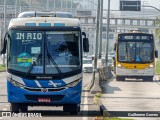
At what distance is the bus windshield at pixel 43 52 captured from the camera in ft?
65.9

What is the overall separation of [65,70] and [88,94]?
37.5 ft

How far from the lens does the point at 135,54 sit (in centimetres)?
4719

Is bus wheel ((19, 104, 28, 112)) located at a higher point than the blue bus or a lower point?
lower

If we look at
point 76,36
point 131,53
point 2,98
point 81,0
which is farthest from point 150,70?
point 81,0

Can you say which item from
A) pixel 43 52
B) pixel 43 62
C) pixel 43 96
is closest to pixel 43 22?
pixel 43 52

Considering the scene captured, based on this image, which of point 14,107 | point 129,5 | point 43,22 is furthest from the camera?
point 129,5

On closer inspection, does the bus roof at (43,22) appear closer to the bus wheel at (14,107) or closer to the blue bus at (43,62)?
the blue bus at (43,62)

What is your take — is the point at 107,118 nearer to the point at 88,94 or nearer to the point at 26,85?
the point at 26,85

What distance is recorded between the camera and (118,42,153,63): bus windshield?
4700cm

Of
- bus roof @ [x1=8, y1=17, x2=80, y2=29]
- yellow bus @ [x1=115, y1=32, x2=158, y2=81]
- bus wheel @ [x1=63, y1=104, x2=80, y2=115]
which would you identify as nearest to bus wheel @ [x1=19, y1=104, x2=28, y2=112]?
bus wheel @ [x1=63, y1=104, x2=80, y2=115]

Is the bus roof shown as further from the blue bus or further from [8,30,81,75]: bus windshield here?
[8,30,81,75]: bus windshield

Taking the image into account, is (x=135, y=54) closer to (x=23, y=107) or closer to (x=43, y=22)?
(x=43, y=22)

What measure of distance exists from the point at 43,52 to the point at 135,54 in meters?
27.5

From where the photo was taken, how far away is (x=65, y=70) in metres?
20.1
